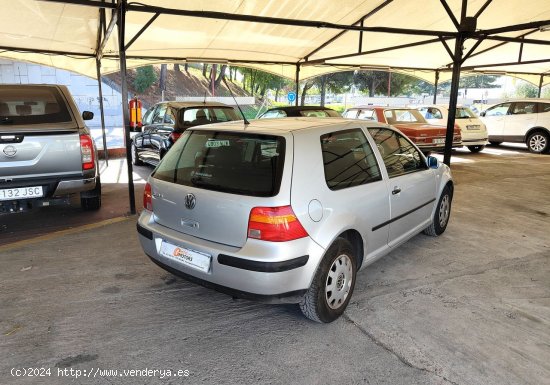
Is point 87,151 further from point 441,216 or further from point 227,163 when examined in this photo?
point 441,216

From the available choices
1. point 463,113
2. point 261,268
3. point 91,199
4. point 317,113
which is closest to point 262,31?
point 317,113

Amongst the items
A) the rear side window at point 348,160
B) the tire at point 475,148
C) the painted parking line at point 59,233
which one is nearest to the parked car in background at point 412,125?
the tire at point 475,148

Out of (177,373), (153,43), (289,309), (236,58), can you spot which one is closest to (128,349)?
(177,373)

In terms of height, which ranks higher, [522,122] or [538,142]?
[522,122]

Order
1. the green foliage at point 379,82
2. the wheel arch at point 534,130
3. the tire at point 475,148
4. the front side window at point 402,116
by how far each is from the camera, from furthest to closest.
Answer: the green foliage at point 379,82 → the tire at point 475,148 → the wheel arch at point 534,130 → the front side window at point 402,116

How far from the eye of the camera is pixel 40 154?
4406 millimetres

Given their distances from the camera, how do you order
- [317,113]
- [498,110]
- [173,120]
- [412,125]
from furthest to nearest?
[498,110] < [412,125] < [317,113] < [173,120]

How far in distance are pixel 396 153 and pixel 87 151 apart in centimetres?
346

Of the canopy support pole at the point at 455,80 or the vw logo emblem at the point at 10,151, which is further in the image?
the canopy support pole at the point at 455,80

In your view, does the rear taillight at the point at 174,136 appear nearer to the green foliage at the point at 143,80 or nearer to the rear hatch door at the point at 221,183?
the rear hatch door at the point at 221,183

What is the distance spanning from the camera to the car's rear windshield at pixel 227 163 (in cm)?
256

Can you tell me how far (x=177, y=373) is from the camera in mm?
2336

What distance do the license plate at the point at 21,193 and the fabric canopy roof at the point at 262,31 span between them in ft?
8.35

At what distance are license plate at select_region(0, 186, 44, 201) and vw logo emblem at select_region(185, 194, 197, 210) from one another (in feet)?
8.58
